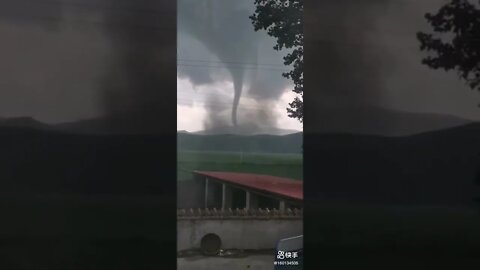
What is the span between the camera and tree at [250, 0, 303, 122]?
2305mm

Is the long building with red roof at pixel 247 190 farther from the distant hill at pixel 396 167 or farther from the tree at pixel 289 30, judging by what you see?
the tree at pixel 289 30

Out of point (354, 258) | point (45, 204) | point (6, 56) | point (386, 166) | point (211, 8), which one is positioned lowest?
point (354, 258)

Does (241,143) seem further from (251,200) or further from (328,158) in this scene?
(328,158)

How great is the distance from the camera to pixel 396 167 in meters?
2.39

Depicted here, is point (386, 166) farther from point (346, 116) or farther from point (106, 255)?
point (106, 255)

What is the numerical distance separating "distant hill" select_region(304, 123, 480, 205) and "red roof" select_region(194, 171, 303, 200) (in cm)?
5

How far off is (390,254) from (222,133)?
831mm

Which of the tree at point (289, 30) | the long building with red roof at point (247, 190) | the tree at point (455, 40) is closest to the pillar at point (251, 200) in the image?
the long building with red roof at point (247, 190)

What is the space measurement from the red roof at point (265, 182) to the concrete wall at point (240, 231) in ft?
0.35

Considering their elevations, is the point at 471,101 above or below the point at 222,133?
above

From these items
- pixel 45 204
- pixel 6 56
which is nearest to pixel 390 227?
pixel 45 204

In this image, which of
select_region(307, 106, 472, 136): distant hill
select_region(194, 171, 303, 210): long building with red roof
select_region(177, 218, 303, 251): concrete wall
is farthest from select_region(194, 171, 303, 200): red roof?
select_region(307, 106, 472, 136): distant hill

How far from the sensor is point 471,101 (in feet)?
8.05

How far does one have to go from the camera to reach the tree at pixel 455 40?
2.41 metres
